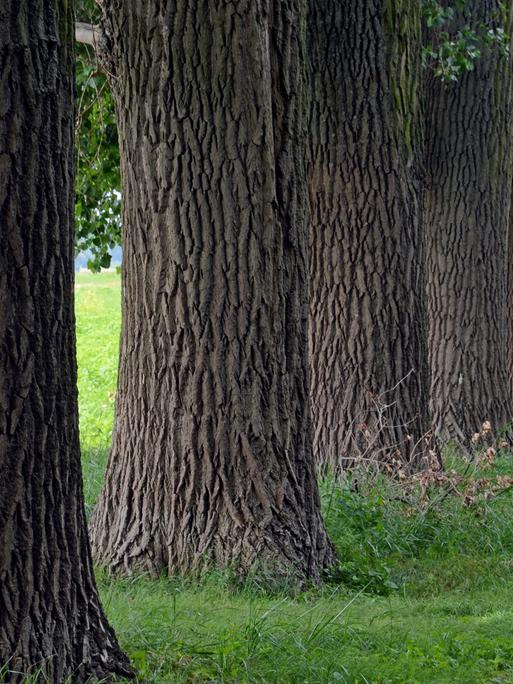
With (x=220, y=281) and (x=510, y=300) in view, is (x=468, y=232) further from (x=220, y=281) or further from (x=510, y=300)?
(x=220, y=281)

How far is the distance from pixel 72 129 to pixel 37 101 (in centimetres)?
29

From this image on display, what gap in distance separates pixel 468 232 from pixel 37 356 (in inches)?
348

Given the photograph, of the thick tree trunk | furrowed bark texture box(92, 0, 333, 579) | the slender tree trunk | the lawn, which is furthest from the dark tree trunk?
the slender tree trunk

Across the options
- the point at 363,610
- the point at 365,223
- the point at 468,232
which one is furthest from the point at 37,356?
the point at 468,232

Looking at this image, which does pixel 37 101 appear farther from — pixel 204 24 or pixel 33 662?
pixel 204 24

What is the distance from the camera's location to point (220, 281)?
22.2 feet

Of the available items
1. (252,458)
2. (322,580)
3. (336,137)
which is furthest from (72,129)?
(336,137)

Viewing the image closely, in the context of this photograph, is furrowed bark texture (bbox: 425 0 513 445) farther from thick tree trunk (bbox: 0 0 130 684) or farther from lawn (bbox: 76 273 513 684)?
thick tree trunk (bbox: 0 0 130 684)

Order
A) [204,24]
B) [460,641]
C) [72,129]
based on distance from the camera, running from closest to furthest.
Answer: [72,129] < [460,641] < [204,24]

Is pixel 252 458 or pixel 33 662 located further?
pixel 252 458

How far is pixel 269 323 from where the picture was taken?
6773 mm

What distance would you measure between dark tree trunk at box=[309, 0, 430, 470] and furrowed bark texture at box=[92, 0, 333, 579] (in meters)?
2.52

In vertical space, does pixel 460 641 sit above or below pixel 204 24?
below

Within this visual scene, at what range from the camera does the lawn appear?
485 centimetres
